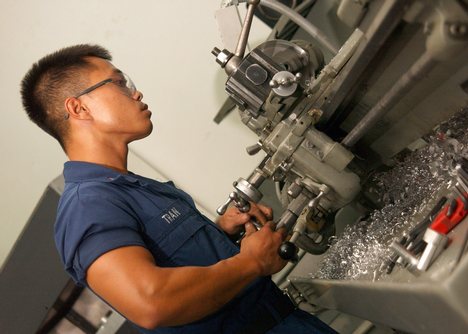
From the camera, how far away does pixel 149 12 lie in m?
1.92

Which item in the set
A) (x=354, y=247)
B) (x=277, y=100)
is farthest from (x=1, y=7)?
(x=354, y=247)

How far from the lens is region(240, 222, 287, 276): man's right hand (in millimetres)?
918

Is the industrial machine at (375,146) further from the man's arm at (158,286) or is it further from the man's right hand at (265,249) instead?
the man's arm at (158,286)

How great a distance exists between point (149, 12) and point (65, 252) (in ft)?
4.72

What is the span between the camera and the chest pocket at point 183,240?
96cm

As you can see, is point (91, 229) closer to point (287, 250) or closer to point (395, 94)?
point (287, 250)

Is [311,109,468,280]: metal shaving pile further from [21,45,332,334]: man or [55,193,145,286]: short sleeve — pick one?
[55,193,145,286]: short sleeve

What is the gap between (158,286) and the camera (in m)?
0.75

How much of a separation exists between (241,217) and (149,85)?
1053 millimetres

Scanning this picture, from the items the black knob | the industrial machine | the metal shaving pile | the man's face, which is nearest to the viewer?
the industrial machine

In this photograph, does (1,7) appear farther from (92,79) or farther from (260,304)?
(260,304)

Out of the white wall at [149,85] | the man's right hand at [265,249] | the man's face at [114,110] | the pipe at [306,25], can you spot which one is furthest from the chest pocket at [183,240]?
the white wall at [149,85]

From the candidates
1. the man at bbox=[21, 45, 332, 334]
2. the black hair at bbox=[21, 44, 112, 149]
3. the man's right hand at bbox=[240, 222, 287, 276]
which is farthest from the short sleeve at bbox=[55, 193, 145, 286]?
the black hair at bbox=[21, 44, 112, 149]

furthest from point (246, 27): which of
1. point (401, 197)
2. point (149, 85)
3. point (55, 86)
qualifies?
point (149, 85)
